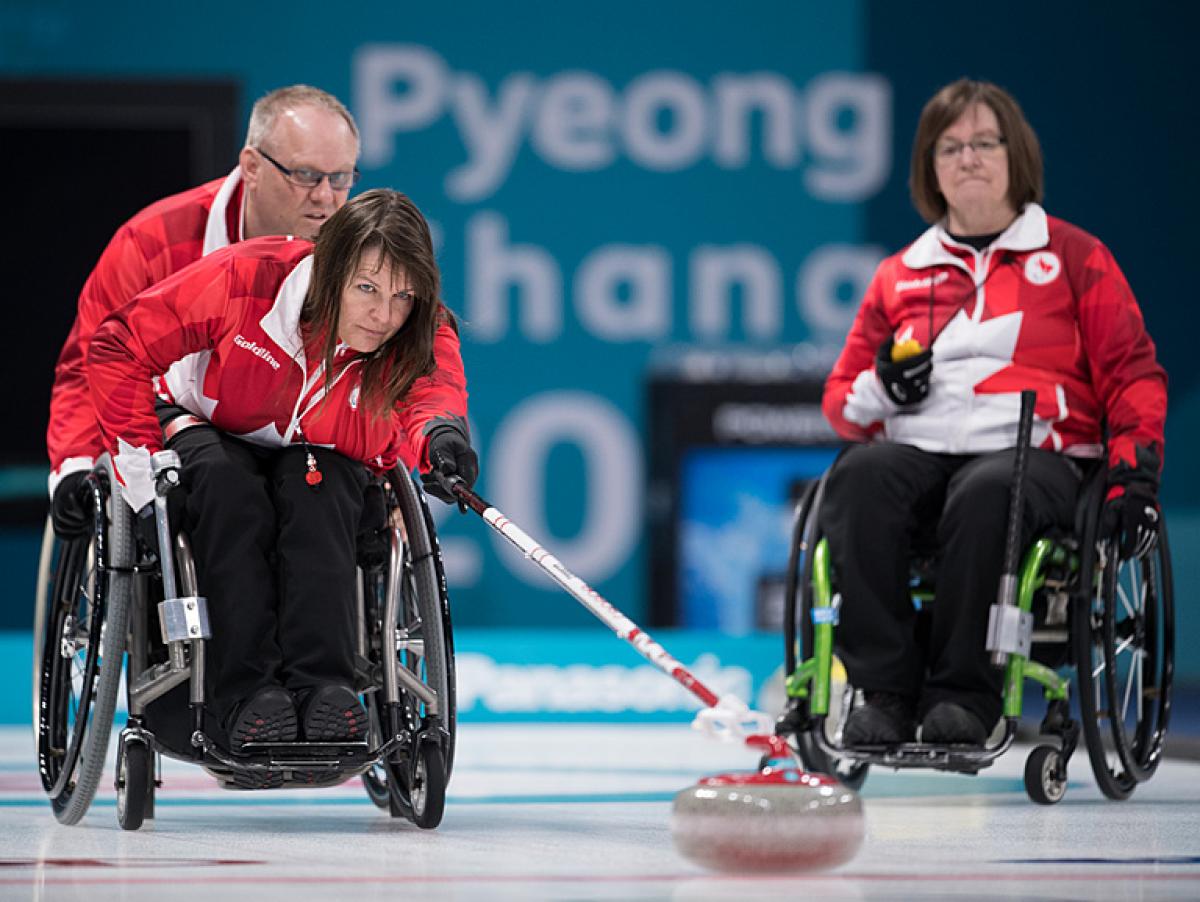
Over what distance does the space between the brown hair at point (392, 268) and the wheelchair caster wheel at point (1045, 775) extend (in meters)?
1.16

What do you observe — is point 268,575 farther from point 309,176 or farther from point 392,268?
point 309,176

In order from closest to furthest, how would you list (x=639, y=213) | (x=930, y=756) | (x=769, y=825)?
(x=769, y=825) → (x=930, y=756) → (x=639, y=213)

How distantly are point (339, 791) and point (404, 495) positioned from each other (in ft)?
3.35

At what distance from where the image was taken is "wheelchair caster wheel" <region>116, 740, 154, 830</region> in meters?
2.70

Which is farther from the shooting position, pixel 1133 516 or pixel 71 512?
pixel 1133 516

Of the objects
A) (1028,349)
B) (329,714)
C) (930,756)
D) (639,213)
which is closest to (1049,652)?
(930,756)

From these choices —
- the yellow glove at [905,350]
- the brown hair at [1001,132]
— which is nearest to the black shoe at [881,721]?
the yellow glove at [905,350]

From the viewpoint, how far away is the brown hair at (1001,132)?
3547mm

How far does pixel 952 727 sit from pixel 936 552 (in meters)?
0.34

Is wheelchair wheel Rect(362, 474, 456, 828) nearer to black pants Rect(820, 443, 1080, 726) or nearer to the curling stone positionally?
the curling stone

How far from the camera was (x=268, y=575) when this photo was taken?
2713 mm

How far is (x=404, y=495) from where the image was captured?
282 cm

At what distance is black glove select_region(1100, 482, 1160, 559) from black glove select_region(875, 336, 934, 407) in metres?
0.40

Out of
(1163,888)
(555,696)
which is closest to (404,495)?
(1163,888)
